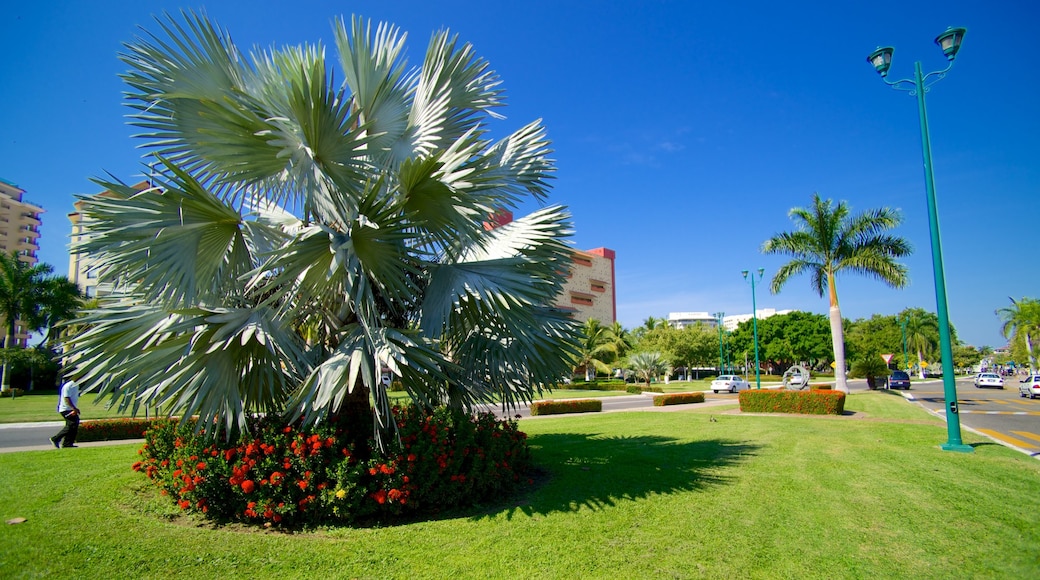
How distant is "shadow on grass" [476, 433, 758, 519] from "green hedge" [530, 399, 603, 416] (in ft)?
26.4

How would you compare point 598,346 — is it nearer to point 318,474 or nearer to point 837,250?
point 837,250

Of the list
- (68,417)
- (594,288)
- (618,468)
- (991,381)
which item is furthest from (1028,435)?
(594,288)

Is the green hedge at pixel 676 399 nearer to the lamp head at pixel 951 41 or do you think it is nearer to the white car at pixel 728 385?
the white car at pixel 728 385

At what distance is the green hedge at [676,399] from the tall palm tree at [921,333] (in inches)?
3046

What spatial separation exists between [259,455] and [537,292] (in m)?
3.47

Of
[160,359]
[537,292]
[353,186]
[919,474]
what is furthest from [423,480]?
[919,474]

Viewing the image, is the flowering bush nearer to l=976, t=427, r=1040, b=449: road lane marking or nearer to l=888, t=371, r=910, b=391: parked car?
l=976, t=427, r=1040, b=449: road lane marking

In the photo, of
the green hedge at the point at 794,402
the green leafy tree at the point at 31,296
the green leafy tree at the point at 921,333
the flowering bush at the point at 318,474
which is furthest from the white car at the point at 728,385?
the green leafy tree at the point at 921,333

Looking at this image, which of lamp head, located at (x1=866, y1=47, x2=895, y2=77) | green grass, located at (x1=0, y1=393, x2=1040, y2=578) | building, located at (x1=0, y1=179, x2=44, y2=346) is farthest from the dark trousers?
building, located at (x1=0, y1=179, x2=44, y2=346)

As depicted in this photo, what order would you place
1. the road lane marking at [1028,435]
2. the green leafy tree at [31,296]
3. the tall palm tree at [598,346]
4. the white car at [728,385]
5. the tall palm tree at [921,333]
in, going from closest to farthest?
1. the road lane marking at [1028,435]
2. the green leafy tree at [31,296]
3. the white car at [728,385]
4. the tall palm tree at [598,346]
5. the tall palm tree at [921,333]

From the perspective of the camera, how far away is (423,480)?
6.04 m

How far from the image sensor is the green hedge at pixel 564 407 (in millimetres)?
20211

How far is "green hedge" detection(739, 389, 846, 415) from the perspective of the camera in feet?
57.7

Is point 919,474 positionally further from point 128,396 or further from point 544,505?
point 128,396
